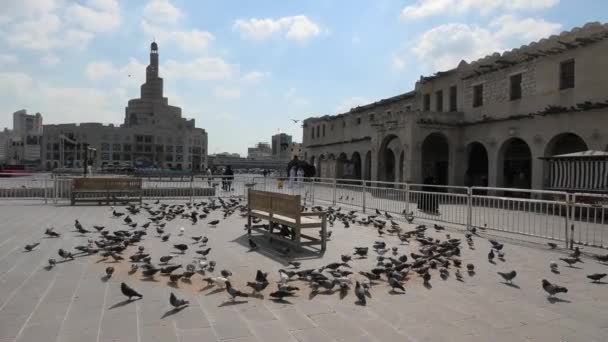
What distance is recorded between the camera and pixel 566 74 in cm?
2352

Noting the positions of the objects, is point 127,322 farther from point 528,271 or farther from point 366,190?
point 366,190

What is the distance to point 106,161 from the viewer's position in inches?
5576

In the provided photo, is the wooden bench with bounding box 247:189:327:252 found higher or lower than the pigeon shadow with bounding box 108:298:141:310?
higher

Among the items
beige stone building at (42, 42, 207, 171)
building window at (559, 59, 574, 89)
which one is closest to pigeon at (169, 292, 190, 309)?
building window at (559, 59, 574, 89)

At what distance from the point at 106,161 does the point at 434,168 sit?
129 meters

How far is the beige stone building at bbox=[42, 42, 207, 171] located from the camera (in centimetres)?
14100

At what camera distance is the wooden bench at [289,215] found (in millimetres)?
8492

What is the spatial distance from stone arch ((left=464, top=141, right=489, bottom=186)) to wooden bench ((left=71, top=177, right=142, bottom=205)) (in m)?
21.8

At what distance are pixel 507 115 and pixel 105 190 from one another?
22.6 meters

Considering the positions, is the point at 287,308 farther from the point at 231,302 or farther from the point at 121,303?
the point at 121,303

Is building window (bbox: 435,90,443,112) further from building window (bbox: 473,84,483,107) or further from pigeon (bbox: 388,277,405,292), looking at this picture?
pigeon (bbox: 388,277,405,292)

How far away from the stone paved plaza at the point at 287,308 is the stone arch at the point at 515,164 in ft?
68.8

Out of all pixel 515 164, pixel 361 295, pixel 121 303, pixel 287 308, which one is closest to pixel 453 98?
pixel 515 164

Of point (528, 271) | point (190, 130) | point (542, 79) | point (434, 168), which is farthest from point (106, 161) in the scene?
point (528, 271)
